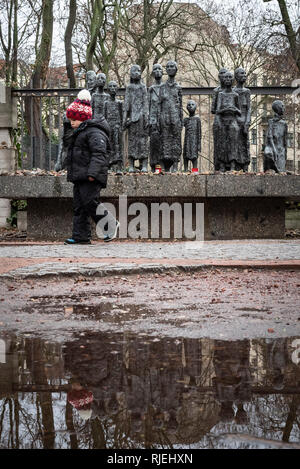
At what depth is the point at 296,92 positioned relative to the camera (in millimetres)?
13398

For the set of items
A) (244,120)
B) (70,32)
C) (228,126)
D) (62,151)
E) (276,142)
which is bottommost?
(62,151)

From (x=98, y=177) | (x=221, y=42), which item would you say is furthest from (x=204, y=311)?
(x=221, y=42)

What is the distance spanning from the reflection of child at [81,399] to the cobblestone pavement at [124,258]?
3.64 meters

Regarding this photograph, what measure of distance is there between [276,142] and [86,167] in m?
6.25

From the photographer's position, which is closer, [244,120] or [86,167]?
[86,167]

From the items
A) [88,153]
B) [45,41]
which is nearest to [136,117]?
[88,153]

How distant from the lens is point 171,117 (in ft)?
42.2

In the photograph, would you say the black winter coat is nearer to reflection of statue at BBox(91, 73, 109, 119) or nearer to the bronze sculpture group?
the bronze sculpture group

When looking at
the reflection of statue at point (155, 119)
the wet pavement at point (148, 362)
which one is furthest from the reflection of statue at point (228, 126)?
the wet pavement at point (148, 362)

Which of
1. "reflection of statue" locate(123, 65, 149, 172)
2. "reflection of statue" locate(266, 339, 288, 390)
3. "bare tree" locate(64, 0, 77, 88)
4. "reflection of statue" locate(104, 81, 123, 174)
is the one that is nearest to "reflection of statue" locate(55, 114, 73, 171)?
"reflection of statue" locate(104, 81, 123, 174)

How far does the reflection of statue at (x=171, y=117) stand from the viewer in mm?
12844

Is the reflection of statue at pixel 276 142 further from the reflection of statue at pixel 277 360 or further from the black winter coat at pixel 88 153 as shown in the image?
the reflection of statue at pixel 277 360

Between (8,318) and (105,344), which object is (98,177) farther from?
(105,344)

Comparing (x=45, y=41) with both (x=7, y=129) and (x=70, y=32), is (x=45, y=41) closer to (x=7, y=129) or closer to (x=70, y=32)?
(x=70, y=32)
